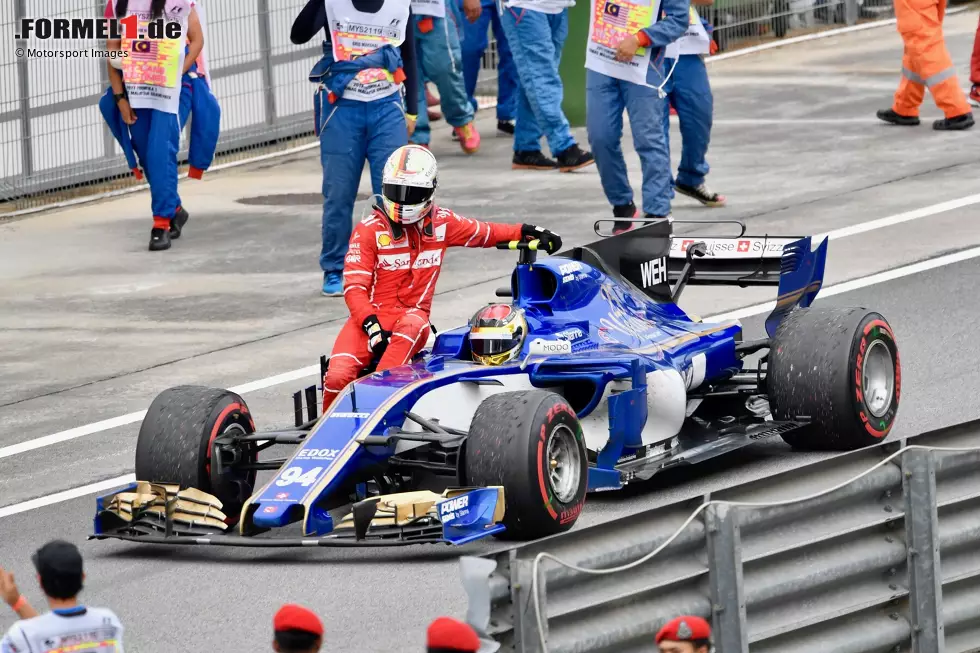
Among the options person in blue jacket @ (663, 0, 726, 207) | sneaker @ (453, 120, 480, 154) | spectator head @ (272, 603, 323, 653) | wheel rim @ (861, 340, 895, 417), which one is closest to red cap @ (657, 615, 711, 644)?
spectator head @ (272, 603, 323, 653)

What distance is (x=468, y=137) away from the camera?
1994 cm

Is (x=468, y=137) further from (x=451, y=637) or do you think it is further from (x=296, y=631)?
(x=451, y=637)

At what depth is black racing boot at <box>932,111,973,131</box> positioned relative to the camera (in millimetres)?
19484

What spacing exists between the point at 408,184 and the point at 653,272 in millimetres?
1575

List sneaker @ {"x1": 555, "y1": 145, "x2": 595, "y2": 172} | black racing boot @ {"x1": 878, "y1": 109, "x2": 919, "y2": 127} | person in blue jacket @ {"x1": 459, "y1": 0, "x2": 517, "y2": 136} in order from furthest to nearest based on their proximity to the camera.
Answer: person in blue jacket @ {"x1": 459, "y1": 0, "x2": 517, "y2": 136} < black racing boot @ {"x1": 878, "y1": 109, "x2": 919, "y2": 127} < sneaker @ {"x1": 555, "y1": 145, "x2": 595, "y2": 172}

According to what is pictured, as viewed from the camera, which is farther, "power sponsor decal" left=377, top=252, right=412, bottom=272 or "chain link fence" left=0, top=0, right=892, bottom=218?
"chain link fence" left=0, top=0, right=892, bottom=218

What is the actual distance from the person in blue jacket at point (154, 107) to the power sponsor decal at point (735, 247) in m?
6.19

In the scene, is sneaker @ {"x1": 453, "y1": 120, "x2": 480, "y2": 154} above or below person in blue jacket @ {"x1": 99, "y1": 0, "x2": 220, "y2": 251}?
below

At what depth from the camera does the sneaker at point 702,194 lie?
16750 millimetres

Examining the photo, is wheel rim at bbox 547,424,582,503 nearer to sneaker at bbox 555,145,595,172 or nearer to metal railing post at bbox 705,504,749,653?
metal railing post at bbox 705,504,749,653

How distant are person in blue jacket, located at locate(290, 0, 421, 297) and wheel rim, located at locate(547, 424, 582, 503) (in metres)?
5.62

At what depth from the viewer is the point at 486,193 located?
18016 mm

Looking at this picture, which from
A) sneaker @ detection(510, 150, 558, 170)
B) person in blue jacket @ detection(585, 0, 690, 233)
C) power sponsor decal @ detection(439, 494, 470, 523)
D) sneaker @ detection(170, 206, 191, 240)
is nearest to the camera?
power sponsor decal @ detection(439, 494, 470, 523)

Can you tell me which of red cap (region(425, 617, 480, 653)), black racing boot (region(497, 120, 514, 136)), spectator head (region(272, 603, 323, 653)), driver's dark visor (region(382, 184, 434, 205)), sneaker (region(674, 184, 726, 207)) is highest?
driver's dark visor (region(382, 184, 434, 205))
